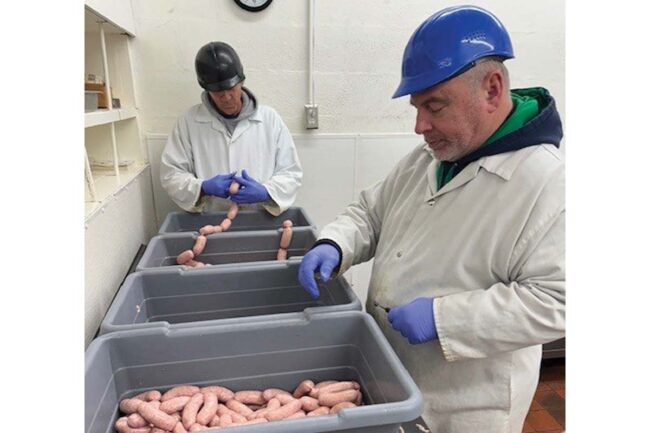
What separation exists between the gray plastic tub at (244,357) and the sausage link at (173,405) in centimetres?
7

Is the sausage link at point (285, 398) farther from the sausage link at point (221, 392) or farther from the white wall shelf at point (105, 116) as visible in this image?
the white wall shelf at point (105, 116)

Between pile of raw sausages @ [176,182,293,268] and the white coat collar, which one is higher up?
the white coat collar

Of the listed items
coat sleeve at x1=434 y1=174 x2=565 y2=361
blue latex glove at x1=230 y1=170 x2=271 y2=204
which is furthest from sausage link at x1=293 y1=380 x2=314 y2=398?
blue latex glove at x1=230 y1=170 x2=271 y2=204

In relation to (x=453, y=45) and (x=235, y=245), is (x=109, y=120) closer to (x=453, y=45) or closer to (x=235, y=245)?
(x=235, y=245)

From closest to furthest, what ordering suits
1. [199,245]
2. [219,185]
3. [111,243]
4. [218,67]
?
[111,243], [199,245], [218,67], [219,185]

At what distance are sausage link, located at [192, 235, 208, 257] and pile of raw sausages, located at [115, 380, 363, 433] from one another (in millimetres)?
645

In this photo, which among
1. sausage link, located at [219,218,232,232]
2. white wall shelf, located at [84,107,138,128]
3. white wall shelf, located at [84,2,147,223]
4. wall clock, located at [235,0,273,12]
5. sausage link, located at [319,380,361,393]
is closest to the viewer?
sausage link, located at [319,380,361,393]

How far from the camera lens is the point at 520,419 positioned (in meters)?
1.06

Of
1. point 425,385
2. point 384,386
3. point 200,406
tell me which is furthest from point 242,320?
point 425,385

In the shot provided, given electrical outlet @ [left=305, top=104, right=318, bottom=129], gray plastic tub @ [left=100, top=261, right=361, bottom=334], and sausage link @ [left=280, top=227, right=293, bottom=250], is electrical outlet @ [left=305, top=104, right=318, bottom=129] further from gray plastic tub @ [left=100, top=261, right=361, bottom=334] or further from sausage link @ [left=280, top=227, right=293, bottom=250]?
gray plastic tub @ [left=100, top=261, right=361, bottom=334]

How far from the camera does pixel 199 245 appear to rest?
1.58 meters

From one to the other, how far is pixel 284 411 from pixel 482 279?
1.68 feet

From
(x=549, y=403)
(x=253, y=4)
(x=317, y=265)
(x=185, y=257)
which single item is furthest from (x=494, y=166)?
(x=549, y=403)

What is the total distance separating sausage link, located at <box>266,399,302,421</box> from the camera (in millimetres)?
907
